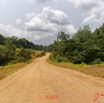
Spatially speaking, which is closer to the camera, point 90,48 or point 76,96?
point 76,96

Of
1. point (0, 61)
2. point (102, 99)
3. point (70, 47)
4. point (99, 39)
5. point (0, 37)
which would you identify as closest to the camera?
point (102, 99)

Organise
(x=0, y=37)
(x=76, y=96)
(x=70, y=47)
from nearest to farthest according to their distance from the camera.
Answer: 1. (x=76, y=96)
2. (x=70, y=47)
3. (x=0, y=37)

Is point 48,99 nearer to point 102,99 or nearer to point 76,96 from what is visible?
point 76,96

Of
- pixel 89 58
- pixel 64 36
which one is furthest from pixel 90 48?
pixel 64 36

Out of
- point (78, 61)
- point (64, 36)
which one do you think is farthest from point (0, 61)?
point (78, 61)

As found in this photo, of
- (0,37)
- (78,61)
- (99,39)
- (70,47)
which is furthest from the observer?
(0,37)

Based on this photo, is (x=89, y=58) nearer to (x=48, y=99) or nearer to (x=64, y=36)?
(x=64, y=36)

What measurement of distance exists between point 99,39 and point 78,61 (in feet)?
57.4

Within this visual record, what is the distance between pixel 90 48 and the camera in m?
71.8

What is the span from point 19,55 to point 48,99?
8664 cm

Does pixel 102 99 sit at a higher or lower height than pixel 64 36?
lower

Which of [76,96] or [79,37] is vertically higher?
[79,37]

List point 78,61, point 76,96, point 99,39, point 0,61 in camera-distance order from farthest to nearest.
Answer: point 0,61, point 99,39, point 78,61, point 76,96

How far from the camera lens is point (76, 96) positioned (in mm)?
13039
